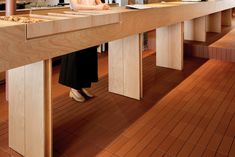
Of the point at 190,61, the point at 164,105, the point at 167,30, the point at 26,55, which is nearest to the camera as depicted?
the point at 26,55

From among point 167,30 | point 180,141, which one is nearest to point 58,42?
point 180,141

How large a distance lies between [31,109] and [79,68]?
933 millimetres

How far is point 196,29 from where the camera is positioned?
485 centimetres

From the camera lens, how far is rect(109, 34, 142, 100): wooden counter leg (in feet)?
8.96

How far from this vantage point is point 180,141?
199 cm

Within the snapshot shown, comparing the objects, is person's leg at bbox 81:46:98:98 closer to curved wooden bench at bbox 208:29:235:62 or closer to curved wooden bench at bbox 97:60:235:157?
curved wooden bench at bbox 97:60:235:157

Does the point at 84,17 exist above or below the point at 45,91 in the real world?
above

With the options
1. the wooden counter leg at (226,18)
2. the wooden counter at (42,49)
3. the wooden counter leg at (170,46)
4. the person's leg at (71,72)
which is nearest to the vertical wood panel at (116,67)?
the wooden counter at (42,49)

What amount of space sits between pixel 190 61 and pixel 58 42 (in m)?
3.20

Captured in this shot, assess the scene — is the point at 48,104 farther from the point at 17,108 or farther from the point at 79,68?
the point at 79,68

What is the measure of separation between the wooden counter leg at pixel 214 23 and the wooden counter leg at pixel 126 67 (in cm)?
363

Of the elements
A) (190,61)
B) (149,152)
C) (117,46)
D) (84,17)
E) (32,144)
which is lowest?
(149,152)

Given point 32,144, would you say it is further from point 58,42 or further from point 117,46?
point 117,46

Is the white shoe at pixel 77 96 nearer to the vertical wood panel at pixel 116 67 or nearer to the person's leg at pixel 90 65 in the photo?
the person's leg at pixel 90 65
